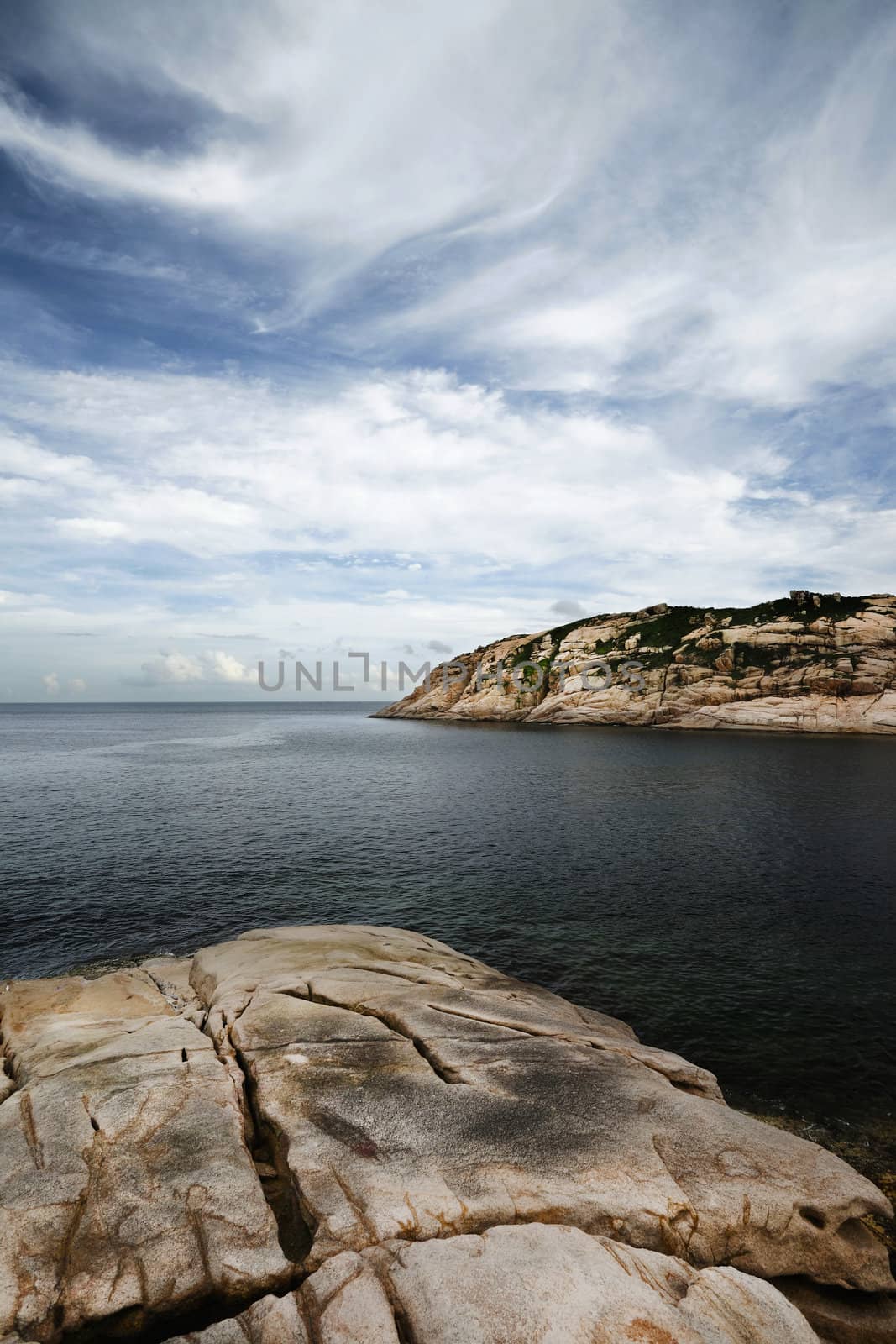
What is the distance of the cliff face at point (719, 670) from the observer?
116312mm

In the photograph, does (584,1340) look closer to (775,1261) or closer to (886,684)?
(775,1261)

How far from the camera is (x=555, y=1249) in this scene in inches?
362

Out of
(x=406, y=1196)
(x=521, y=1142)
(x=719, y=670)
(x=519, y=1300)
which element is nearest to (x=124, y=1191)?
(x=406, y=1196)

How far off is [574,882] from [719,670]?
362 ft

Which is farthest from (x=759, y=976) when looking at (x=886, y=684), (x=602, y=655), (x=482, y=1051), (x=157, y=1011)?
(x=602, y=655)

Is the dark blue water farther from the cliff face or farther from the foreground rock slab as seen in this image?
the cliff face

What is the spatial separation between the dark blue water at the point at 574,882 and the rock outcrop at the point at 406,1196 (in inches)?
291

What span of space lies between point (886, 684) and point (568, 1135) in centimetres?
12845

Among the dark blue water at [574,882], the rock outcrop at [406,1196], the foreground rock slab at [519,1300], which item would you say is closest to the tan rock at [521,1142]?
the rock outcrop at [406,1196]

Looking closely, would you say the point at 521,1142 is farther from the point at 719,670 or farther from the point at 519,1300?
the point at 719,670

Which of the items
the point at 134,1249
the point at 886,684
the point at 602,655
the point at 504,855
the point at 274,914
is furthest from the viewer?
the point at 602,655

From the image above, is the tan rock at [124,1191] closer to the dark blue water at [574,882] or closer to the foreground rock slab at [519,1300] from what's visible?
the foreground rock slab at [519,1300]

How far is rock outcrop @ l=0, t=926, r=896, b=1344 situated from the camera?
8.39 m

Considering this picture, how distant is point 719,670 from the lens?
441 feet
